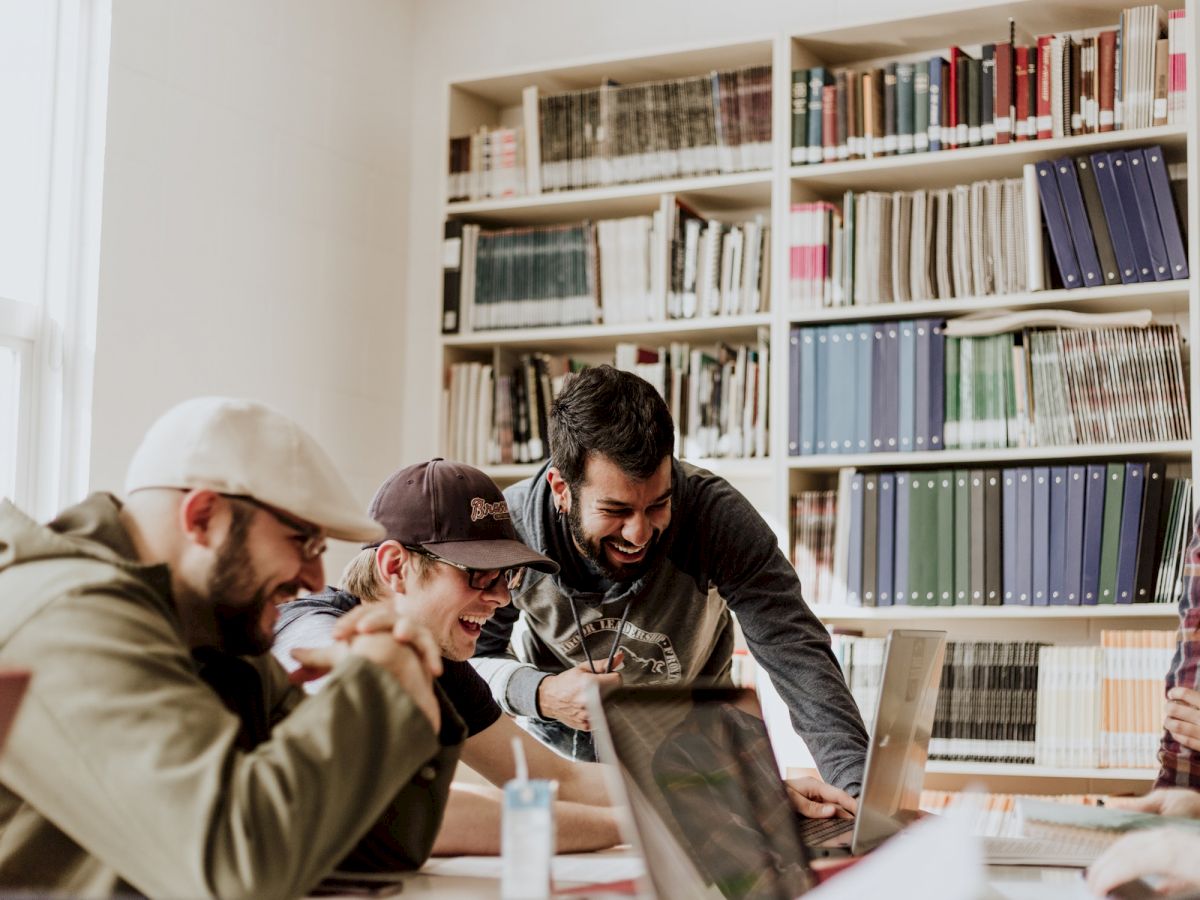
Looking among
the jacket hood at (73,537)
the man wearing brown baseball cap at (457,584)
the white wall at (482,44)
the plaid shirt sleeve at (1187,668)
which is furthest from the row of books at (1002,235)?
the jacket hood at (73,537)

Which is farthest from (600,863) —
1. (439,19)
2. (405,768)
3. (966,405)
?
(439,19)

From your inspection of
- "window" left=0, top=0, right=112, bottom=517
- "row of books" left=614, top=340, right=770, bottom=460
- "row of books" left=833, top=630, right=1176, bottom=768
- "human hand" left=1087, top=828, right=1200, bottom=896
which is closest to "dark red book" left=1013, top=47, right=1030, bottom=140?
"row of books" left=614, top=340, right=770, bottom=460

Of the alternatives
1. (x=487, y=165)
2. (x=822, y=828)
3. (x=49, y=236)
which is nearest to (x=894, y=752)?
(x=822, y=828)

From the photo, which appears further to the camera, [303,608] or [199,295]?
[199,295]

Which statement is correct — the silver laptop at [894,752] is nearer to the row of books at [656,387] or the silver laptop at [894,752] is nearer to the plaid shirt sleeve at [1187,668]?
the plaid shirt sleeve at [1187,668]

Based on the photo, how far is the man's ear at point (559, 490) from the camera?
2326 mm

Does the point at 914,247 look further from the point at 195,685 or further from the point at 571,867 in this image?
the point at 195,685

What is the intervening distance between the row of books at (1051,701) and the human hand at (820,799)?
125 centimetres

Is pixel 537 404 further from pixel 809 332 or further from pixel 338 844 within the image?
pixel 338 844

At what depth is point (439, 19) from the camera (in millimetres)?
4273

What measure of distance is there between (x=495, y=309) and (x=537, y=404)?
0.31 meters

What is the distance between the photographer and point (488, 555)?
1931mm

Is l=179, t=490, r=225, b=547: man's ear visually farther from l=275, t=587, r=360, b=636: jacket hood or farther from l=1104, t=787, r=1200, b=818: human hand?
l=1104, t=787, r=1200, b=818: human hand

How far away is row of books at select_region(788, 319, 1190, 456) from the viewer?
319 centimetres
